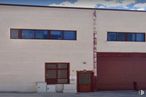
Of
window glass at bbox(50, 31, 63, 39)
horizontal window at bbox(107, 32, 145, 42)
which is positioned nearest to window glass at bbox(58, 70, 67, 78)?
window glass at bbox(50, 31, 63, 39)

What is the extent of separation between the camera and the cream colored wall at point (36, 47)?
119 ft

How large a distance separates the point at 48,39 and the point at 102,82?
715cm

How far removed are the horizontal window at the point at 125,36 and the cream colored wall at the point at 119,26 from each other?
37 cm

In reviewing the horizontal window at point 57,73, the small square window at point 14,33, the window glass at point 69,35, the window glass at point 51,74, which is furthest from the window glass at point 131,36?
the small square window at point 14,33

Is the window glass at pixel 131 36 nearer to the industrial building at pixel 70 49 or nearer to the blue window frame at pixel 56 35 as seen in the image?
the industrial building at pixel 70 49

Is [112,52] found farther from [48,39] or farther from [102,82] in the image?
[48,39]

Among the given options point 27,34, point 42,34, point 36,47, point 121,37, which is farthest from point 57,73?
point 121,37

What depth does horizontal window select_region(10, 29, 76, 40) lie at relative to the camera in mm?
36625

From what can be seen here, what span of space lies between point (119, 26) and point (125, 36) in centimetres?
119

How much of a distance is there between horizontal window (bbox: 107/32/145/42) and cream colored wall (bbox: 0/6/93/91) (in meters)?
2.28

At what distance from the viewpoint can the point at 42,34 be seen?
122ft

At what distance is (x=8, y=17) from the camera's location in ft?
119

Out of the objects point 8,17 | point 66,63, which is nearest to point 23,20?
point 8,17

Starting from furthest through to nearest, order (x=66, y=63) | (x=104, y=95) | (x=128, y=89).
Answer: (x=128, y=89) < (x=66, y=63) < (x=104, y=95)
